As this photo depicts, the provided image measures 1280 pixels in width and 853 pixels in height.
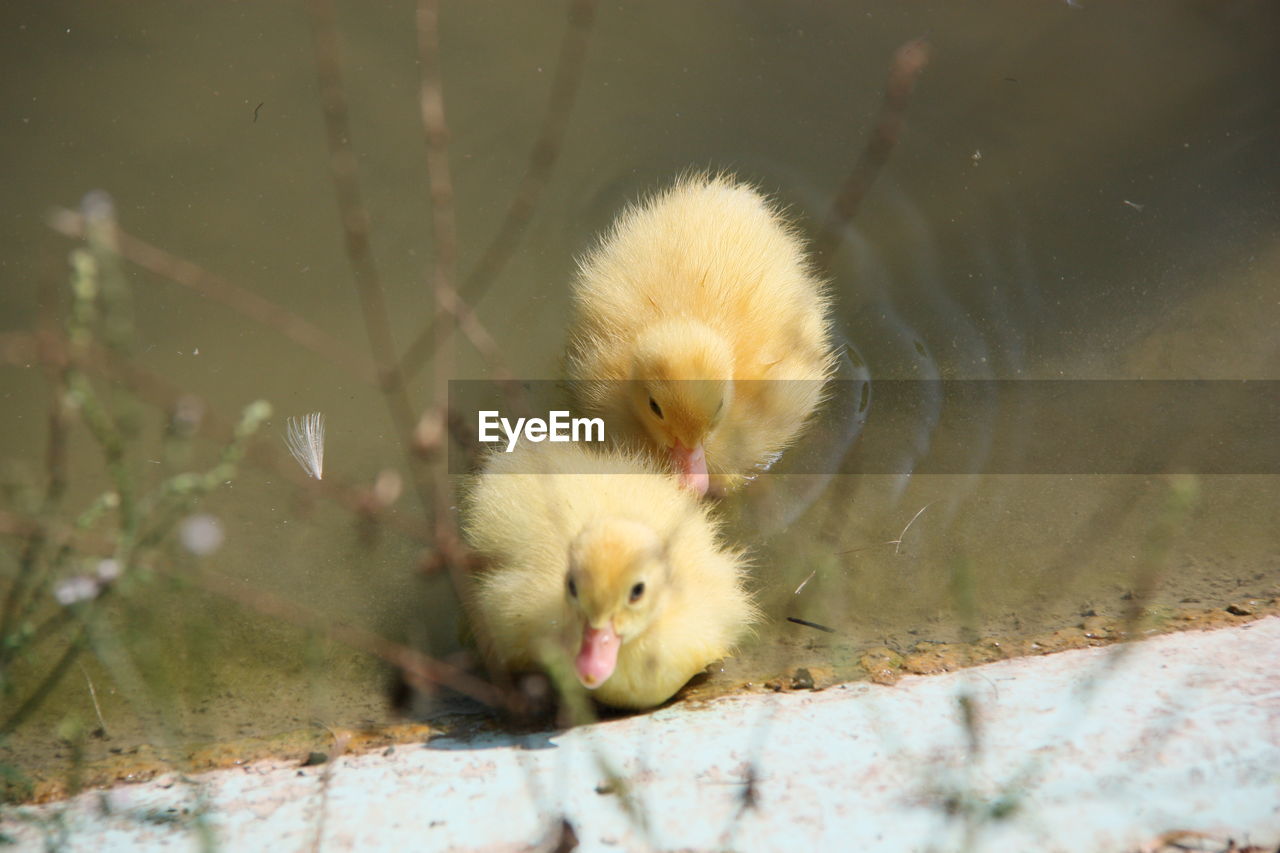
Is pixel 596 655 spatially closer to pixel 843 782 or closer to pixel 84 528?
pixel 843 782

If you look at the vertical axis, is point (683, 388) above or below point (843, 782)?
above

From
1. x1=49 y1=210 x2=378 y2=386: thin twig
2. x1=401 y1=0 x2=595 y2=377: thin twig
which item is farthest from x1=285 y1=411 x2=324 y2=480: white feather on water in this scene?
x1=401 y1=0 x2=595 y2=377: thin twig

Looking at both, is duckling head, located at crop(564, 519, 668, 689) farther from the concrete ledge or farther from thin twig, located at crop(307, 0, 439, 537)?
thin twig, located at crop(307, 0, 439, 537)

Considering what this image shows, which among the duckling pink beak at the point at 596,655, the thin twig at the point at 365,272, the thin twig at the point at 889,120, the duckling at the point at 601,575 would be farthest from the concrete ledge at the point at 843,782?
the thin twig at the point at 889,120

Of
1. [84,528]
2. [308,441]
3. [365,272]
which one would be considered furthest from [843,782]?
[365,272]

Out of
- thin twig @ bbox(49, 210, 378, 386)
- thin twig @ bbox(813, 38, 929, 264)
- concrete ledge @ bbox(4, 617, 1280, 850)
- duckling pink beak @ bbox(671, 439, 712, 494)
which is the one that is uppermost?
thin twig @ bbox(813, 38, 929, 264)

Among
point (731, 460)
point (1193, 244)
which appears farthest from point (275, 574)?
point (1193, 244)
